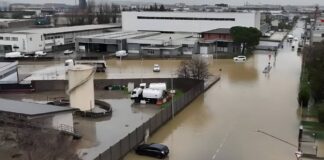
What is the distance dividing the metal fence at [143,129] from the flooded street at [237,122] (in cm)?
19

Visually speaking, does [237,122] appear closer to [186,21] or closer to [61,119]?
[61,119]

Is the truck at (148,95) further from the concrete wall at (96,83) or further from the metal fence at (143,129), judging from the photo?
the concrete wall at (96,83)

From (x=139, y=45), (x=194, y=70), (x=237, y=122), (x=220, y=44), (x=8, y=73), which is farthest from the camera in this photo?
(x=220, y=44)

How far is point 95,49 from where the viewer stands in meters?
28.1

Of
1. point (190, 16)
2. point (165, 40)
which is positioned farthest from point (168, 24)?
point (165, 40)

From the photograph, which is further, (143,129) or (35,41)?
(35,41)

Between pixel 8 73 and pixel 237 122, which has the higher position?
pixel 8 73

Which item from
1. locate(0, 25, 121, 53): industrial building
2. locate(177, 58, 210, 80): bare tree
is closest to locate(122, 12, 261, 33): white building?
locate(0, 25, 121, 53): industrial building

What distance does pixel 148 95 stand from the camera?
42.2 ft

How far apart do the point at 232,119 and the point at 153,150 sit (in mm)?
3693

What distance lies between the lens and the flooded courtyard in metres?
8.77

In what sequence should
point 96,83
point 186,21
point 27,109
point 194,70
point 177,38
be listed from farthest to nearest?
point 186,21, point 177,38, point 96,83, point 194,70, point 27,109

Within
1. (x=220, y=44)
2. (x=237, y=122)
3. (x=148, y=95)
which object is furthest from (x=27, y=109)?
(x=220, y=44)

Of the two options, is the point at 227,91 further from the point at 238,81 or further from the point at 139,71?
the point at 139,71
